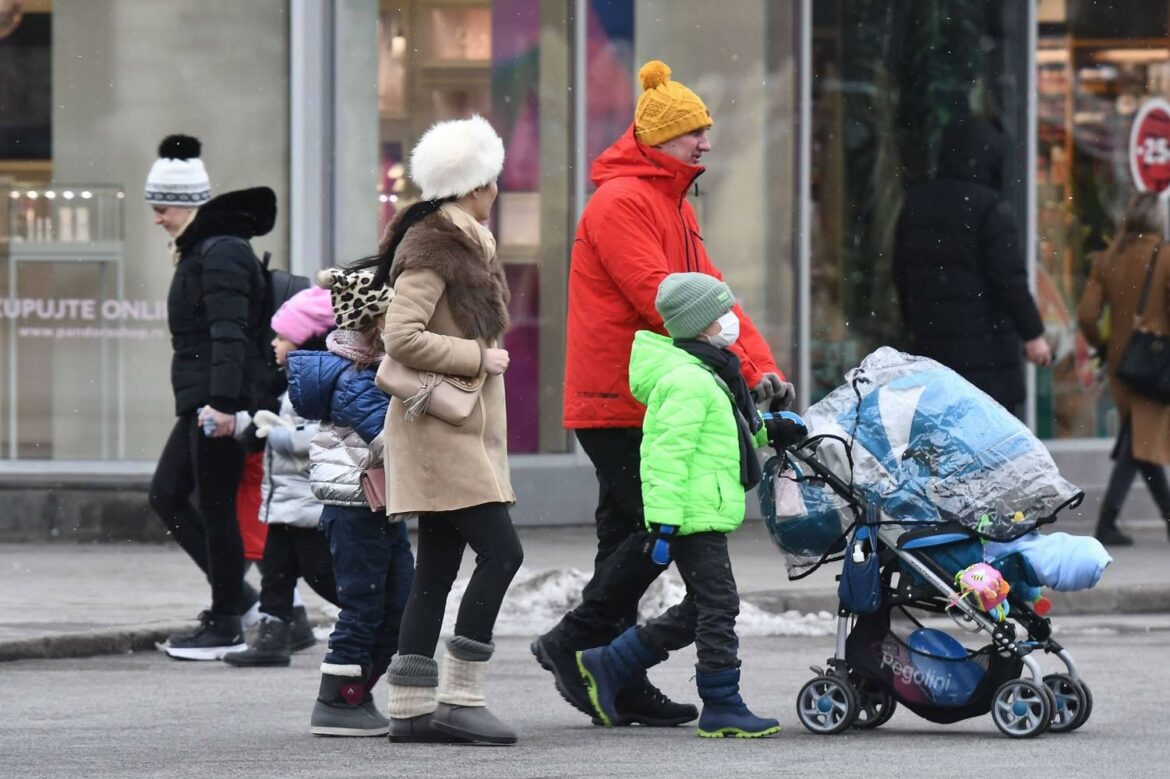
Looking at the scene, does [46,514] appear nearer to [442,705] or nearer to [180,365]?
[180,365]

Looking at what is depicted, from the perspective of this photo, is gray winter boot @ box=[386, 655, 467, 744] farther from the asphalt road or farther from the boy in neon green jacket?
the boy in neon green jacket

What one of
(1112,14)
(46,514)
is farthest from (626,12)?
(46,514)

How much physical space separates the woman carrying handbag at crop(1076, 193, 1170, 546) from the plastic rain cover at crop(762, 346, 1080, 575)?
6.00m

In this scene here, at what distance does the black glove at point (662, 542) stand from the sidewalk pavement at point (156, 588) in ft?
10.6

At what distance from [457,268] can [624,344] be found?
717 mm

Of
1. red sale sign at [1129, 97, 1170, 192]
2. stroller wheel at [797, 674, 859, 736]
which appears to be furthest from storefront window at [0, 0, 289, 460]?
stroller wheel at [797, 674, 859, 736]

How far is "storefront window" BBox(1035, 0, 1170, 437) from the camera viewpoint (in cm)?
1488

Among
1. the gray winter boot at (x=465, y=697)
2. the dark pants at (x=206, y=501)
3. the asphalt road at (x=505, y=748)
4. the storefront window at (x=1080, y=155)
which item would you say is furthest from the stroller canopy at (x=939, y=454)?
the storefront window at (x=1080, y=155)

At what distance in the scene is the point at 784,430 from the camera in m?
6.82

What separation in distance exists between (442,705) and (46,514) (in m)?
6.55

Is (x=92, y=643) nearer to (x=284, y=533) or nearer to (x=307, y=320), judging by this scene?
(x=284, y=533)

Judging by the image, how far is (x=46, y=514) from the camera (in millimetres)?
12695

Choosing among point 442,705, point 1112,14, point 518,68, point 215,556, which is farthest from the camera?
point 1112,14

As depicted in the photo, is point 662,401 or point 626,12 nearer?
point 662,401
